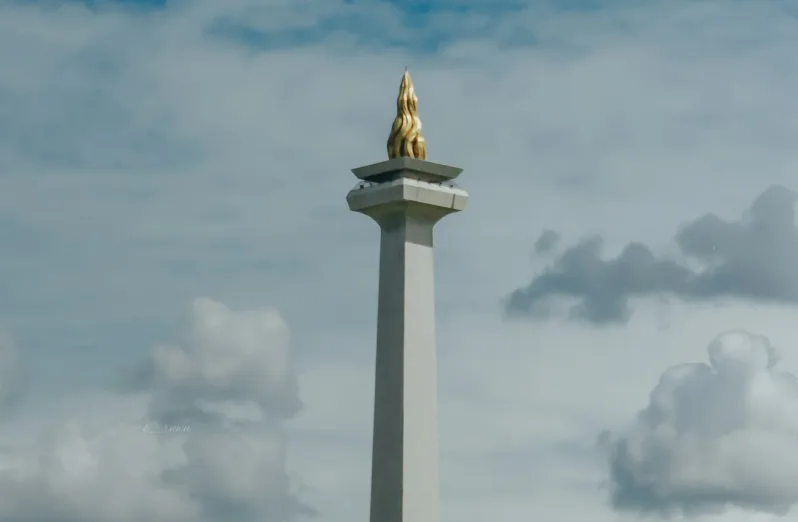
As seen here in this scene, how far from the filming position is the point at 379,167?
65.9 m

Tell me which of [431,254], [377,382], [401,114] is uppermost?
[401,114]

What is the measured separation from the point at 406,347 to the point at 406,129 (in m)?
7.11

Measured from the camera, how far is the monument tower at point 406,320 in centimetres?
6397

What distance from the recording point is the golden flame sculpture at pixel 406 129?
66.3 metres

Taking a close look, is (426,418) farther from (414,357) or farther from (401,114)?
(401,114)

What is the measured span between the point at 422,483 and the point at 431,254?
7.32 metres

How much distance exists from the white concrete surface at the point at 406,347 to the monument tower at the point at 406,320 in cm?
3

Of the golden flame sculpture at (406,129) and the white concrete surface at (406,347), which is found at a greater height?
the golden flame sculpture at (406,129)

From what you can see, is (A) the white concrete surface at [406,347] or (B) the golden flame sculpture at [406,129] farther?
(B) the golden flame sculpture at [406,129]

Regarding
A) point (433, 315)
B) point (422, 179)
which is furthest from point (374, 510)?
point (422, 179)

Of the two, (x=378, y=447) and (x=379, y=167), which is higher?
(x=379, y=167)

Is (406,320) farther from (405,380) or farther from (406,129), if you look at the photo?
(406,129)

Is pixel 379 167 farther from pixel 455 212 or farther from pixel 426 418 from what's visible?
pixel 426 418

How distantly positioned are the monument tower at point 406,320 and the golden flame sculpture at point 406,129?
3 cm
